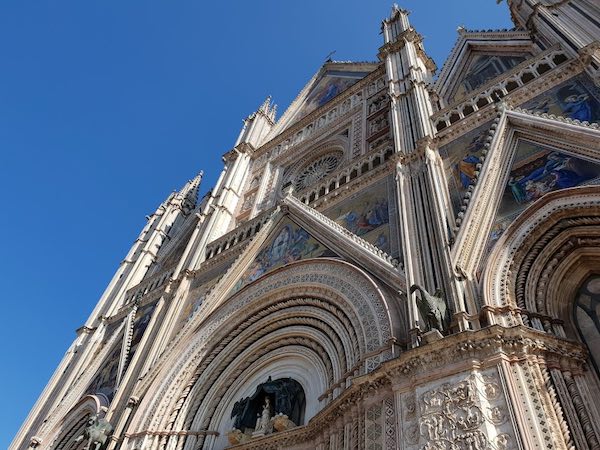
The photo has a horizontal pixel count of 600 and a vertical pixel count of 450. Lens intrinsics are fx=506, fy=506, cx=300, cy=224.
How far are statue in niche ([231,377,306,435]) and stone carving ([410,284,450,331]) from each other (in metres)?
3.05

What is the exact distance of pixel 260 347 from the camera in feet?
31.6

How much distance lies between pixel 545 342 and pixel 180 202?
18835 mm

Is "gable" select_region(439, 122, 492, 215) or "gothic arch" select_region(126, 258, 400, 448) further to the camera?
"gable" select_region(439, 122, 492, 215)

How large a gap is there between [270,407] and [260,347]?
4.59 feet

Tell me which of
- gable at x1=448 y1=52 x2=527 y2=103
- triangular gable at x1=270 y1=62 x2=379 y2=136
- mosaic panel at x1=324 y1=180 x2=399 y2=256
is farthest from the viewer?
triangular gable at x1=270 y1=62 x2=379 y2=136

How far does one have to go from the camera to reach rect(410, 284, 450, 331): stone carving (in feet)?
19.4

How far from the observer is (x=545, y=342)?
5488mm

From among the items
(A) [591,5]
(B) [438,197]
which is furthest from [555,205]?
(A) [591,5]

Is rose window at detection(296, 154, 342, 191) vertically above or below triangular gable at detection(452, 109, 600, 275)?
above

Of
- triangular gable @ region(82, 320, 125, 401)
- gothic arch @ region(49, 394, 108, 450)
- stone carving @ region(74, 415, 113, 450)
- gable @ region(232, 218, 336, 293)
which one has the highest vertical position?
gable @ region(232, 218, 336, 293)

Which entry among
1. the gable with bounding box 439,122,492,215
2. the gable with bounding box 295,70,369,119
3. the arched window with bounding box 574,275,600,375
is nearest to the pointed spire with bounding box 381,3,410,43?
the gable with bounding box 295,70,369,119

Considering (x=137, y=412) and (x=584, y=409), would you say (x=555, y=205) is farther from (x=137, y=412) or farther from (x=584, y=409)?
(x=137, y=412)

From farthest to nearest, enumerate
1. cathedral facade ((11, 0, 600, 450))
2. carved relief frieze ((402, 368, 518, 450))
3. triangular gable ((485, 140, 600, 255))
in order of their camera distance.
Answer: triangular gable ((485, 140, 600, 255)) → cathedral facade ((11, 0, 600, 450)) → carved relief frieze ((402, 368, 518, 450))

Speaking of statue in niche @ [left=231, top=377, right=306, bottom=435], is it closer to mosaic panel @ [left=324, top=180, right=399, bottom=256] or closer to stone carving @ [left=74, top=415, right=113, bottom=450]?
stone carving @ [left=74, top=415, right=113, bottom=450]
